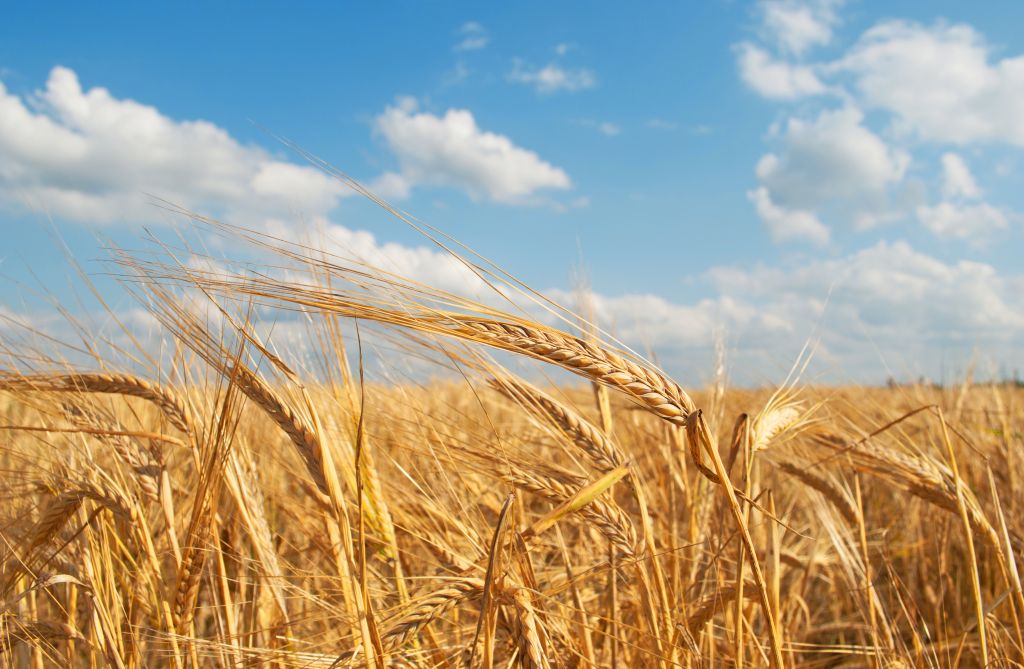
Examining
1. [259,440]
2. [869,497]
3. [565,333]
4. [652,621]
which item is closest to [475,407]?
[869,497]

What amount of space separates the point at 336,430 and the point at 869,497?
12.7 ft

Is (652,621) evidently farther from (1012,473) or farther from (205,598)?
(1012,473)

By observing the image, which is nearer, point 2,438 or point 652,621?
point 652,621

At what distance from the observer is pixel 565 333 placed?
1068mm

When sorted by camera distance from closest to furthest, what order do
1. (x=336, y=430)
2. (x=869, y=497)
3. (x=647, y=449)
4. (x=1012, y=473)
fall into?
1. (x=336, y=430)
2. (x=647, y=449)
3. (x=1012, y=473)
4. (x=869, y=497)

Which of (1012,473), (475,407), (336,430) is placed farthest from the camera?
(475,407)

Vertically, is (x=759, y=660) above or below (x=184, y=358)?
below

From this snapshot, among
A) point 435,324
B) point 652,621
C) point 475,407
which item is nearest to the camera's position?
point 435,324

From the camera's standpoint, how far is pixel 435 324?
103 cm

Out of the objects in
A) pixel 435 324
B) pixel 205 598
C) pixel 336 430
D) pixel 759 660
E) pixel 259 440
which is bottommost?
pixel 205 598

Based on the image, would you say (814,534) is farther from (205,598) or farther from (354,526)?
(205,598)

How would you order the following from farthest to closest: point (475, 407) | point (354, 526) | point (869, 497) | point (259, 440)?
point (475, 407), point (869, 497), point (259, 440), point (354, 526)

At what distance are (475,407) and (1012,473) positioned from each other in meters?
3.85

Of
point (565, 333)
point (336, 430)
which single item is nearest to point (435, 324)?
point (565, 333)
